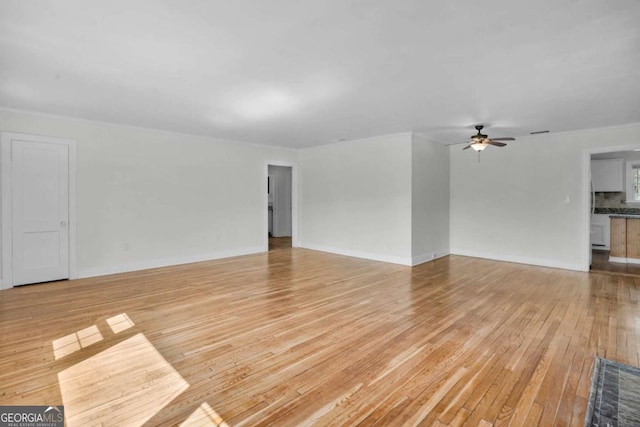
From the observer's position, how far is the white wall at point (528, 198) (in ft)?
19.1

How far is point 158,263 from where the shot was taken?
6.03 meters

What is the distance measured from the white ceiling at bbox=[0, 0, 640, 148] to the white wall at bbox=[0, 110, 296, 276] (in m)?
0.64

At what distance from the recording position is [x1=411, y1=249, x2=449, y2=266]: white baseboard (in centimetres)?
624

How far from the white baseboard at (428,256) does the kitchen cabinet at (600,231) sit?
4051 mm

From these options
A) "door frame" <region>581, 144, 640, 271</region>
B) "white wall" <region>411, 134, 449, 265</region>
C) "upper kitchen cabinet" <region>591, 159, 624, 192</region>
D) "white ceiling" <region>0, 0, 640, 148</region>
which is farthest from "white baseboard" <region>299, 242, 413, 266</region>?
"upper kitchen cabinet" <region>591, 159, 624, 192</region>

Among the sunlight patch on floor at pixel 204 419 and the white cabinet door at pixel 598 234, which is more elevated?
the white cabinet door at pixel 598 234

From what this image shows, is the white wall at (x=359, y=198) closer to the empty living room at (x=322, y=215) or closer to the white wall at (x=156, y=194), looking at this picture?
the empty living room at (x=322, y=215)

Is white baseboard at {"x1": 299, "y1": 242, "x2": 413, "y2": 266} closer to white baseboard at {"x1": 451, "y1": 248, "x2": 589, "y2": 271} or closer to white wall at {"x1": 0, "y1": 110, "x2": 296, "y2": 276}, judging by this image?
white wall at {"x1": 0, "y1": 110, "x2": 296, "y2": 276}

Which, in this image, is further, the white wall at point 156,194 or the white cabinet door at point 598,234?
the white cabinet door at point 598,234

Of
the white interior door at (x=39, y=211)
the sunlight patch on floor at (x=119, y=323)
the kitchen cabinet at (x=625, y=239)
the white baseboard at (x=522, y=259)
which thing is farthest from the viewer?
the kitchen cabinet at (x=625, y=239)

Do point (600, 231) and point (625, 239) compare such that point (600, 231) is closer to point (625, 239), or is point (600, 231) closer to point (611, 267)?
point (625, 239)

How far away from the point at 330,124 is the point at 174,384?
4.39 meters

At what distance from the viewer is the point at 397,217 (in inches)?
250

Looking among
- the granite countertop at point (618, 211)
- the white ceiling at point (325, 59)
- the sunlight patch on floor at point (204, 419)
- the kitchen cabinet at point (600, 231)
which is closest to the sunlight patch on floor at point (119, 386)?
the sunlight patch on floor at point (204, 419)
